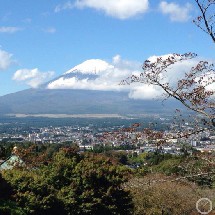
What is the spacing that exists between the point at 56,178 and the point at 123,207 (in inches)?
90.0

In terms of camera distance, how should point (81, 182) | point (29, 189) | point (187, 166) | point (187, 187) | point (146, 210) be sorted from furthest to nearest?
point (187, 187) < point (146, 210) < point (81, 182) < point (29, 189) < point (187, 166)

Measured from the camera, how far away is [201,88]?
21.3 ft

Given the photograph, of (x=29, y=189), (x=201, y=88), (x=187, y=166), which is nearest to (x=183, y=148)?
(x=187, y=166)

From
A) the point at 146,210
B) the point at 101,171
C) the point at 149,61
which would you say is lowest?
the point at 146,210

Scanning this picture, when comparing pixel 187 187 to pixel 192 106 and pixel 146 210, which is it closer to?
pixel 146 210

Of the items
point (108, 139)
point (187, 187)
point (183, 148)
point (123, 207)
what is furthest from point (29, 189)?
Answer: point (187, 187)

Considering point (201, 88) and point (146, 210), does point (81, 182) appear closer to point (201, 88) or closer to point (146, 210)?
point (146, 210)

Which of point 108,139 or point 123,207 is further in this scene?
point 123,207

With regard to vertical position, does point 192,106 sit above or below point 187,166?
above

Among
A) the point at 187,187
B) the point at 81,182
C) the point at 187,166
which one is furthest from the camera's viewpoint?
the point at 187,187

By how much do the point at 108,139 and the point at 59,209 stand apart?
5.77 metres


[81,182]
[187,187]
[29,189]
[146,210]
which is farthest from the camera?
[187,187]

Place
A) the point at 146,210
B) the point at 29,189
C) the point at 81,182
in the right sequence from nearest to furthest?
the point at 29,189 < the point at 81,182 < the point at 146,210

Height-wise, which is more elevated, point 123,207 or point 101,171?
point 101,171
